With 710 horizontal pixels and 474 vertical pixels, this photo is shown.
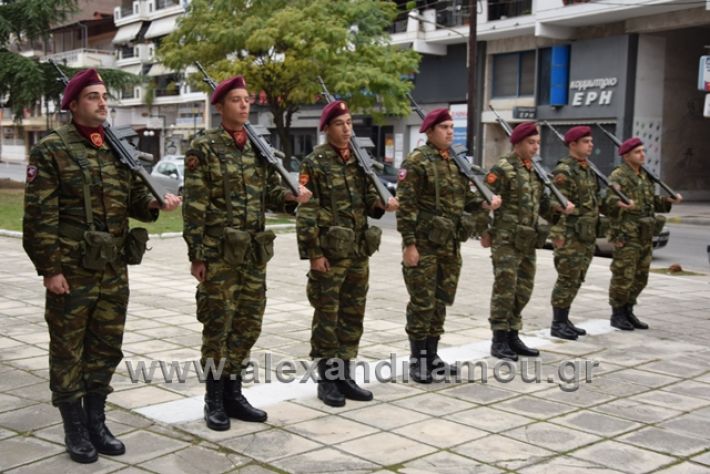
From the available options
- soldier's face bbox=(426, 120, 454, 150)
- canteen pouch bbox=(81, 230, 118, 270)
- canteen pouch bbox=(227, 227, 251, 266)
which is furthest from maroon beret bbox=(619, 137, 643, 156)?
canteen pouch bbox=(81, 230, 118, 270)

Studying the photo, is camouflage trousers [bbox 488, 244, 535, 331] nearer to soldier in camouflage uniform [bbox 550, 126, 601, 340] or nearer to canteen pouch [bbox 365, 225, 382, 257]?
soldier in camouflage uniform [bbox 550, 126, 601, 340]

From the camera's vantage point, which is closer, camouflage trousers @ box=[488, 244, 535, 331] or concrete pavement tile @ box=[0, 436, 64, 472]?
concrete pavement tile @ box=[0, 436, 64, 472]

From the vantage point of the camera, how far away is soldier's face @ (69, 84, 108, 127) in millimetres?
4504

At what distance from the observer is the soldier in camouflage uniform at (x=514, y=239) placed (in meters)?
6.87

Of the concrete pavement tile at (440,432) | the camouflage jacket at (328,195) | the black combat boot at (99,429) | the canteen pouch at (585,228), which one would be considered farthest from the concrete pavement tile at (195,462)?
the canteen pouch at (585,228)

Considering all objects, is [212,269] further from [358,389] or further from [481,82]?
[481,82]

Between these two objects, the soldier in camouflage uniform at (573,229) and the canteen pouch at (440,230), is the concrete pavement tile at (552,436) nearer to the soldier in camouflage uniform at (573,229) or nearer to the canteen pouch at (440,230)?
the canteen pouch at (440,230)

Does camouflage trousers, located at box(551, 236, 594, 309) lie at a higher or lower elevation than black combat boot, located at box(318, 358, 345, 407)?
higher

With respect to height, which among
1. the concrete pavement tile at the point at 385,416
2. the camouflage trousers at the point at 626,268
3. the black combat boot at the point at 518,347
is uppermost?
the camouflage trousers at the point at 626,268

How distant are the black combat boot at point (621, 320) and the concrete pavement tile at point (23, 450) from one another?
18.6 ft

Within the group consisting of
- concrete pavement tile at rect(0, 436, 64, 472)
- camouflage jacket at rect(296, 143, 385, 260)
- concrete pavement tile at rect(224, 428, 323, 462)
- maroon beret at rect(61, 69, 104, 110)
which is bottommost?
concrete pavement tile at rect(224, 428, 323, 462)

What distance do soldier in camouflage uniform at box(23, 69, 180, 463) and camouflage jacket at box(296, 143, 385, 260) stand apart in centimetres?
110

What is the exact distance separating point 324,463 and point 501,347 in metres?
2.86

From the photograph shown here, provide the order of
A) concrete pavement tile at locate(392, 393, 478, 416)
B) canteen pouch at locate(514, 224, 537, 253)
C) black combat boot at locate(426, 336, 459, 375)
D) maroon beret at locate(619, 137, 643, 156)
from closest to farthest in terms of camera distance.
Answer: concrete pavement tile at locate(392, 393, 478, 416) → black combat boot at locate(426, 336, 459, 375) → canteen pouch at locate(514, 224, 537, 253) → maroon beret at locate(619, 137, 643, 156)
